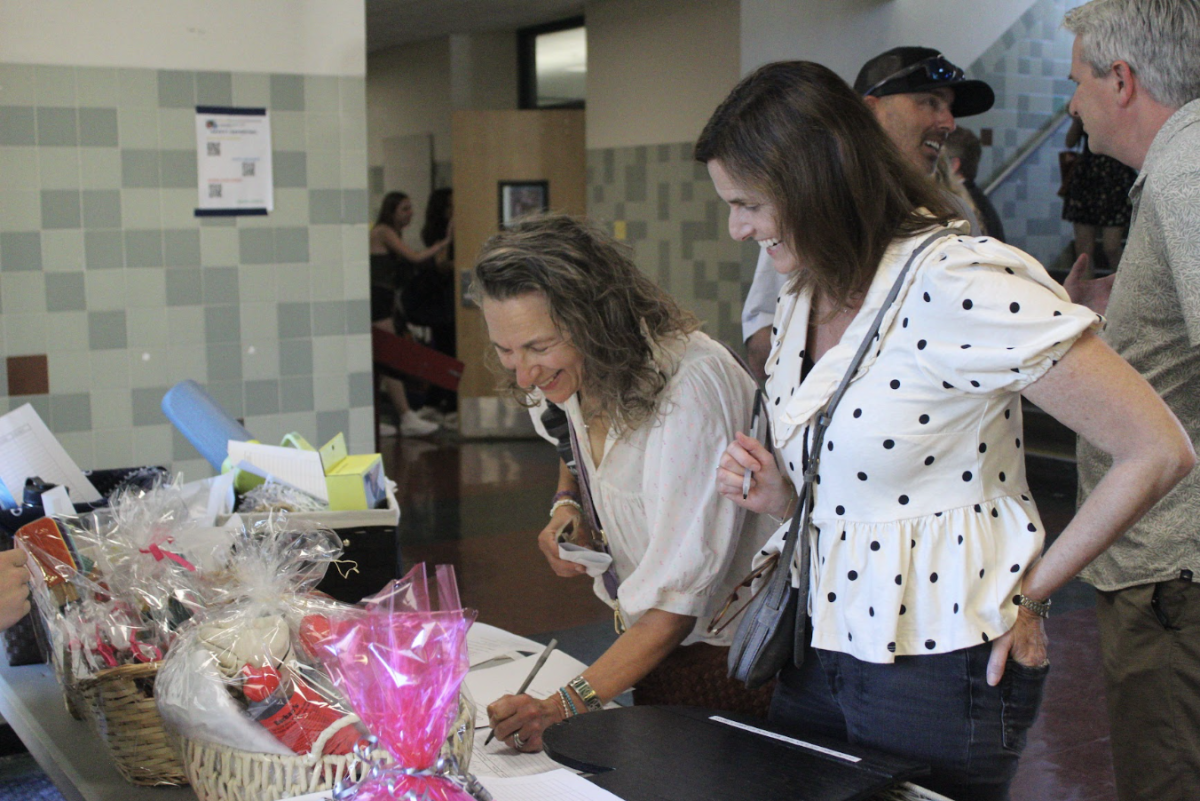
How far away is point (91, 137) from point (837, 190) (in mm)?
2954

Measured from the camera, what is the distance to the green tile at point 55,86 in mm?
3506

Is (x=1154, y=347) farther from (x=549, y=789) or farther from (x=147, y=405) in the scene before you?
(x=147, y=405)

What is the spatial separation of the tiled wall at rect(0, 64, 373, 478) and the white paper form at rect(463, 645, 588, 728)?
93.9 inches


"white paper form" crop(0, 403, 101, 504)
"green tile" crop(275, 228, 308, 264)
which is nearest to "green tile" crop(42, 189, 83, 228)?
"green tile" crop(275, 228, 308, 264)

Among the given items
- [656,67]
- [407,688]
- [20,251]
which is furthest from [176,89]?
[656,67]

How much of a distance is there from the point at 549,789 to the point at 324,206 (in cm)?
317

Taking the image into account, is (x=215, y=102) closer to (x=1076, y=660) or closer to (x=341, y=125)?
(x=341, y=125)

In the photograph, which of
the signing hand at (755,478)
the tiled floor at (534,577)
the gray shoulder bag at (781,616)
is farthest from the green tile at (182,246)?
the gray shoulder bag at (781,616)

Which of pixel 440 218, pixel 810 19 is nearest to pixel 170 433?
pixel 810 19

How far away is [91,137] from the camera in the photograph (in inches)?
141

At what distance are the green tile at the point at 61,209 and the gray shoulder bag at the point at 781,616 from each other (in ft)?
9.57

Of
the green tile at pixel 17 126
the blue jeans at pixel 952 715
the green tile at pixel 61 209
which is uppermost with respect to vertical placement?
the green tile at pixel 17 126

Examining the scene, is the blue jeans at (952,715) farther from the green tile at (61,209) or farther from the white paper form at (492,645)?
the green tile at (61,209)

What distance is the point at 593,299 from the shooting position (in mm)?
1789
